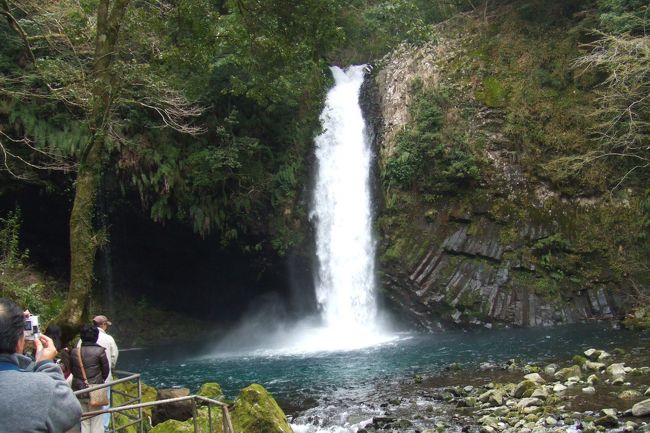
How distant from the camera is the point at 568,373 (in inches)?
399

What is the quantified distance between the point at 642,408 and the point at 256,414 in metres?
5.20

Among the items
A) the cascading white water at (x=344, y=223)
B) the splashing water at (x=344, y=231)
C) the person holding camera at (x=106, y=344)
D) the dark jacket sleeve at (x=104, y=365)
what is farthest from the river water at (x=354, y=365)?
the dark jacket sleeve at (x=104, y=365)

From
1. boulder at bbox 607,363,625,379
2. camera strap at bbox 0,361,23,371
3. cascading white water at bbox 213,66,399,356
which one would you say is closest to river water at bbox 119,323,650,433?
boulder at bbox 607,363,625,379

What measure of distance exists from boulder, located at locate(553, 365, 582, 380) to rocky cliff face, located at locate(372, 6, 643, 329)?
6.96 metres

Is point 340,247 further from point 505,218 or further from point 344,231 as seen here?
point 505,218

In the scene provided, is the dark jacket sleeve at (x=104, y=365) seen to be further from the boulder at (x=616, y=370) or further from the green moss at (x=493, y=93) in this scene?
the green moss at (x=493, y=93)

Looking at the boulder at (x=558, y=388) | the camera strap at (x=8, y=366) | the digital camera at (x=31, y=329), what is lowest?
the boulder at (x=558, y=388)

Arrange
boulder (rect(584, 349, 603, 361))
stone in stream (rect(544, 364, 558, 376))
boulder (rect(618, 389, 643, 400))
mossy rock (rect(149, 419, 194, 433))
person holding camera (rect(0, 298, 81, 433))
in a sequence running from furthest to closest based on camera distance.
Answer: boulder (rect(584, 349, 603, 361))
stone in stream (rect(544, 364, 558, 376))
boulder (rect(618, 389, 643, 400))
mossy rock (rect(149, 419, 194, 433))
person holding camera (rect(0, 298, 81, 433))

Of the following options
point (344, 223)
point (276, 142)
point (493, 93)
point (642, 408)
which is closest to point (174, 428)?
point (642, 408)

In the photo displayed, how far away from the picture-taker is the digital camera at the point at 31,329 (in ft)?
9.86

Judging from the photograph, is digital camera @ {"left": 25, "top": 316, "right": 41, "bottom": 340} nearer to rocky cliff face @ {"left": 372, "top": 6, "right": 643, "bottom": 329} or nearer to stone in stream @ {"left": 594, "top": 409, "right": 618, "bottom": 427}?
stone in stream @ {"left": 594, "top": 409, "right": 618, "bottom": 427}

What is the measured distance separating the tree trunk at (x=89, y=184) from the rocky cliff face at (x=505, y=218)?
12.3 metres

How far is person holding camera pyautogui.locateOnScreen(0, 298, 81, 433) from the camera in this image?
6.88ft

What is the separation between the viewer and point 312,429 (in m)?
8.86
